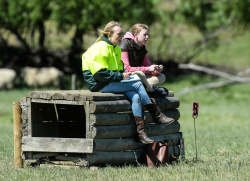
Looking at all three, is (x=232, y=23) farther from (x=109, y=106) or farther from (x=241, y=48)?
(x=109, y=106)

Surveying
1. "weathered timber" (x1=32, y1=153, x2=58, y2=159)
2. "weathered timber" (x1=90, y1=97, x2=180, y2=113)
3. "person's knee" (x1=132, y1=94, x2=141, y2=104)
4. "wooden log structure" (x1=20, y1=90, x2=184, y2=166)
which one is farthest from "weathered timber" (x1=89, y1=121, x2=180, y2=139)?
"weathered timber" (x1=32, y1=153, x2=58, y2=159)

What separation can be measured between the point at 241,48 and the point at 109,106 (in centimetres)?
3450

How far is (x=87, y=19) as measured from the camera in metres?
21.8

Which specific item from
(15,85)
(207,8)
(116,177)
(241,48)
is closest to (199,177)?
(116,177)

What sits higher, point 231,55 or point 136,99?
point 231,55

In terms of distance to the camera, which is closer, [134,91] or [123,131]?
[123,131]

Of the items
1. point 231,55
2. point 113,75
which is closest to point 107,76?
point 113,75

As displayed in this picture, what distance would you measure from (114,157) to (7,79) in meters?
16.8

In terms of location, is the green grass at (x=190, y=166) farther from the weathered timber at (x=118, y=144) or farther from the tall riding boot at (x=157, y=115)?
the tall riding boot at (x=157, y=115)

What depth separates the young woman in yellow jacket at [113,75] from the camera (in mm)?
6988

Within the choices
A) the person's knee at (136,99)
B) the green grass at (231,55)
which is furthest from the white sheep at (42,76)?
the person's knee at (136,99)

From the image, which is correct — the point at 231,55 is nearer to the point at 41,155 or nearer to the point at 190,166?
the point at 190,166

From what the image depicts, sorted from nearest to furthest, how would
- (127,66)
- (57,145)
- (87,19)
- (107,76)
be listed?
(57,145) → (107,76) → (127,66) → (87,19)

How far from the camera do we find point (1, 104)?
730 inches
